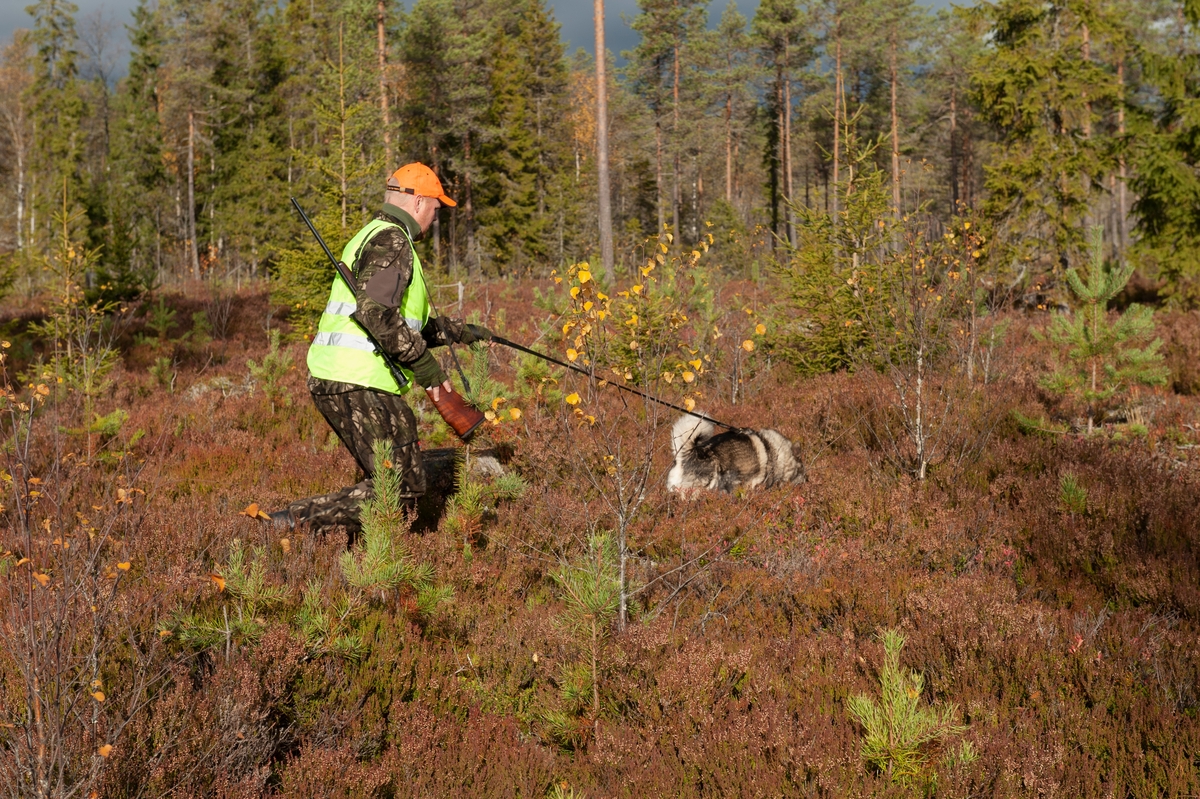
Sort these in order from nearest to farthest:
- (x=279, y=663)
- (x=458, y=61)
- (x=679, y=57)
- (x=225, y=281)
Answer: (x=279, y=663) → (x=225, y=281) → (x=458, y=61) → (x=679, y=57)

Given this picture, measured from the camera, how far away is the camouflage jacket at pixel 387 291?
154 inches

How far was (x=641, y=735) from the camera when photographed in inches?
119

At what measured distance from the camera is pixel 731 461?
20.3 ft

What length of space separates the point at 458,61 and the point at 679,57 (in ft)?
44.8

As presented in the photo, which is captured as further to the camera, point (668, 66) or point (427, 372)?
point (668, 66)

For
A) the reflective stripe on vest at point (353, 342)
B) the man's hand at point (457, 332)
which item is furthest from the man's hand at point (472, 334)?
the reflective stripe on vest at point (353, 342)

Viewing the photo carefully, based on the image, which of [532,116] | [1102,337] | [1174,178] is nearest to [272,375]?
[1102,337]

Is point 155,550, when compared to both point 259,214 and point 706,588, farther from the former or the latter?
point 259,214

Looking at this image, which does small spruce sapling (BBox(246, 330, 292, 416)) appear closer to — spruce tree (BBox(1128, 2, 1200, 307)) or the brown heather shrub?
the brown heather shrub

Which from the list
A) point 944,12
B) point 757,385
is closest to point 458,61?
point 757,385

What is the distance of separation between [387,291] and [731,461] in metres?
3.43

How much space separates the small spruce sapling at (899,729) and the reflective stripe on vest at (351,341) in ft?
9.68

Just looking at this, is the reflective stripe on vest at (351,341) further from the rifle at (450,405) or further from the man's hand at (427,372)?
the man's hand at (427,372)

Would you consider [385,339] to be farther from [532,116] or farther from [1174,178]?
[532,116]
